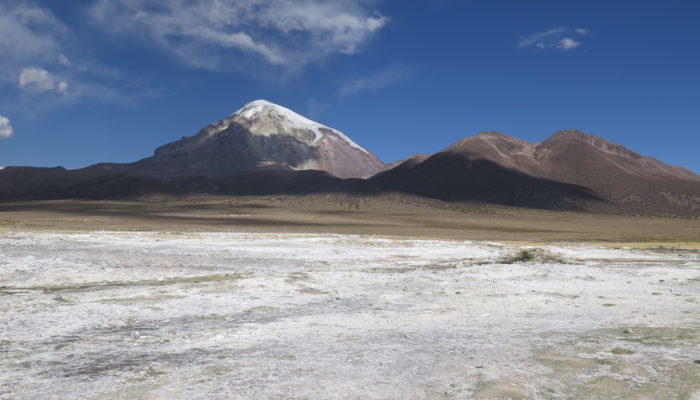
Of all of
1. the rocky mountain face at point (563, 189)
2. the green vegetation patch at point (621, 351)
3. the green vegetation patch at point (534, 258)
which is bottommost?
the green vegetation patch at point (534, 258)

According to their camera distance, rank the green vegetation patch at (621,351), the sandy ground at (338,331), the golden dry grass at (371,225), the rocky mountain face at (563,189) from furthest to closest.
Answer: the rocky mountain face at (563,189)
the golden dry grass at (371,225)
the green vegetation patch at (621,351)
the sandy ground at (338,331)

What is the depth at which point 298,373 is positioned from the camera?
7914 mm

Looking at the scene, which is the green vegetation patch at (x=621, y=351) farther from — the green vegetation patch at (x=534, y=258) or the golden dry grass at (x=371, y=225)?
the golden dry grass at (x=371, y=225)

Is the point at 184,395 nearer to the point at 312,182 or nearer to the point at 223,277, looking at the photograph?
the point at 223,277

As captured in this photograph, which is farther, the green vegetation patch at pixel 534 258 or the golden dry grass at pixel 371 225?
the golden dry grass at pixel 371 225

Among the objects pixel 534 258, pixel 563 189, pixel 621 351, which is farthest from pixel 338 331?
pixel 563 189

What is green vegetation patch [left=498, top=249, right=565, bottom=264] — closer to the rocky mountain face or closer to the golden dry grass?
the golden dry grass

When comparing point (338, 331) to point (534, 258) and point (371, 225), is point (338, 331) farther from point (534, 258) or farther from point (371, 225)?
point (371, 225)

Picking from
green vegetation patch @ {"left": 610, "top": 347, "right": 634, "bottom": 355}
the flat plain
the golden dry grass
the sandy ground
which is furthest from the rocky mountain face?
green vegetation patch @ {"left": 610, "top": 347, "right": 634, "bottom": 355}

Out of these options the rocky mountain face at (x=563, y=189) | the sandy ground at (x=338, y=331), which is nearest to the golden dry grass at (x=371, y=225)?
the sandy ground at (x=338, y=331)

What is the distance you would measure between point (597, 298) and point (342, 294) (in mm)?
7662

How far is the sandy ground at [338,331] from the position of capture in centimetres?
734

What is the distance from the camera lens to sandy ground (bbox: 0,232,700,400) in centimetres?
734

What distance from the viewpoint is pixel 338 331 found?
1137 cm
